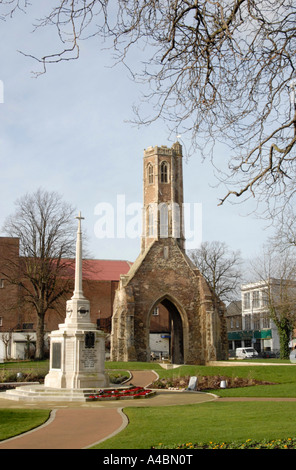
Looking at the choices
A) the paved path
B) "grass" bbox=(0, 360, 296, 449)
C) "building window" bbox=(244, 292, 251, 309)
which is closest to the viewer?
A: "grass" bbox=(0, 360, 296, 449)

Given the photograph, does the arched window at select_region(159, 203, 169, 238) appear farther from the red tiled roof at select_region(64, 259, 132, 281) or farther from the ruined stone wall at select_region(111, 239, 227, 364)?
the red tiled roof at select_region(64, 259, 132, 281)

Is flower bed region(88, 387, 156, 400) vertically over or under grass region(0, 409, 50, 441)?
under

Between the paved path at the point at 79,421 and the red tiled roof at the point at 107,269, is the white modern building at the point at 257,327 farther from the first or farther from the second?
the paved path at the point at 79,421

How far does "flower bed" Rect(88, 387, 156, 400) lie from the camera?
18.2 m

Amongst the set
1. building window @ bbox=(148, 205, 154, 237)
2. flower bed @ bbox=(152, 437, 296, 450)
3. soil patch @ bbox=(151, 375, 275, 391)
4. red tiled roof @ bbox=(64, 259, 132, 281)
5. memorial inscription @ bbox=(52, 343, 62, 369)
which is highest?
building window @ bbox=(148, 205, 154, 237)

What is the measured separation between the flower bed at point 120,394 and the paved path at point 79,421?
0.38 m

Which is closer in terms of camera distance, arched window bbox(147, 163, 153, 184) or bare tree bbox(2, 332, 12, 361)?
arched window bbox(147, 163, 153, 184)

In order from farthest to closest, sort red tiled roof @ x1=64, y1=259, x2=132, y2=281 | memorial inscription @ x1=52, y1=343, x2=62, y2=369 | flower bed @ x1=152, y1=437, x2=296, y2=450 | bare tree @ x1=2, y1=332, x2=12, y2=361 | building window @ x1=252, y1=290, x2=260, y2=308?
red tiled roof @ x1=64, y1=259, x2=132, y2=281
building window @ x1=252, y1=290, x2=260, y2=308
bare tree @ x1=2, y1=332, x2=12, y2=361
memorial inscription @ x1=52, y1=343, x2=62, y2=369
flower bed @ x1=152, y1=437, x2=296, y2=450

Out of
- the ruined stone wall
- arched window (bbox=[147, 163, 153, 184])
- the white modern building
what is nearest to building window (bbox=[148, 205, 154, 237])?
the ruined stone wall

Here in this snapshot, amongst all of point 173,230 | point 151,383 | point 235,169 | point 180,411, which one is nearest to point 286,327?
point 173,230

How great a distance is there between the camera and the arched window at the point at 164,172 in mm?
47562

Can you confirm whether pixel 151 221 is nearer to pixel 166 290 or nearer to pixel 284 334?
pixel 166 290

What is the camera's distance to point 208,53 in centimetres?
762

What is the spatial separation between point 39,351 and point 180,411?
29289mm
